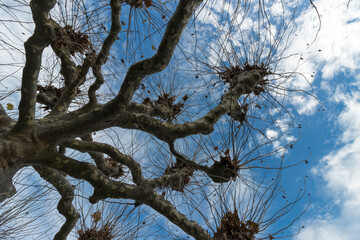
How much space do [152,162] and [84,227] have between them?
1416 mm

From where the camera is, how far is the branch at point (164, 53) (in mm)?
2064

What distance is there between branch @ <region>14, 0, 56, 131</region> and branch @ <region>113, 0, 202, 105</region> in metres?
0.84

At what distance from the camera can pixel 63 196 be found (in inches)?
122

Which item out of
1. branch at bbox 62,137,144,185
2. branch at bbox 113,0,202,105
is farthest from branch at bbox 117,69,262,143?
branch at bbox 62,137,144,185

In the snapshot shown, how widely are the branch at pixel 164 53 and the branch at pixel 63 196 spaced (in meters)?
1.24

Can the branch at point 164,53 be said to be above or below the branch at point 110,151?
above

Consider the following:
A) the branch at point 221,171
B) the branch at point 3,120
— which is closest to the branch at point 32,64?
the branch at point 3,120

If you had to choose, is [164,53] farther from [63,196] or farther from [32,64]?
[63,196]

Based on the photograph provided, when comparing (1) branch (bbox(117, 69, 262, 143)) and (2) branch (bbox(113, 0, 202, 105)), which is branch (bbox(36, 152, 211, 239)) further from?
(2) branch (bbox(113, 0, 202, 105))

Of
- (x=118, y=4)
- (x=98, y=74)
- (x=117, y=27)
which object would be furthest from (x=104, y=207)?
(x=118, y=4)

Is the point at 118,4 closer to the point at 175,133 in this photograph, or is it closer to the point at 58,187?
the point at 175,133

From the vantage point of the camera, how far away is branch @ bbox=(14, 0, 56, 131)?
2.40 meters

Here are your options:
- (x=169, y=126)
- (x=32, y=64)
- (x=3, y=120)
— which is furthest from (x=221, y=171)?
(x=3, y=120)

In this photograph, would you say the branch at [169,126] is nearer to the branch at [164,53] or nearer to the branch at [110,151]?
the branch at [164,53]
